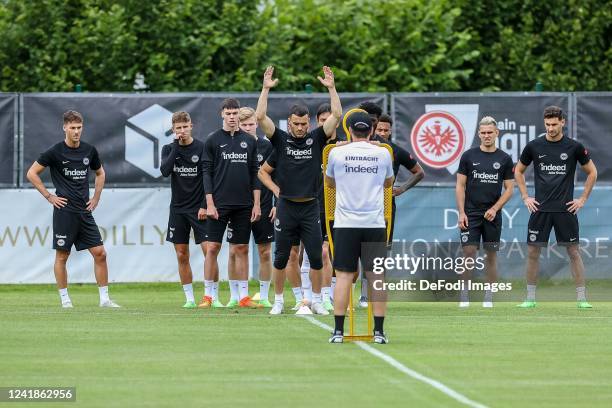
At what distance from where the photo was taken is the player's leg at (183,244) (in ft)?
59.3

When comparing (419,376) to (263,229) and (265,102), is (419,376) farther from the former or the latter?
(263,229)

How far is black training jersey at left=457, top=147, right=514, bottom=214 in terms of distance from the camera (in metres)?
18.2

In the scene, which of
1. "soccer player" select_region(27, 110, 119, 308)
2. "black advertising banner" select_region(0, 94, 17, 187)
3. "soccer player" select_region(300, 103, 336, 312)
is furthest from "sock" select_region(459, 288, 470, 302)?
"black advertising banner" select_region(0, 94, 17, 187)

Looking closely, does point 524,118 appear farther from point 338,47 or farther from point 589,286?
point 338,47

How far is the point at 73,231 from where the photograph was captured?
17672 millimetres

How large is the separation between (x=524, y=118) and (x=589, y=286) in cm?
279

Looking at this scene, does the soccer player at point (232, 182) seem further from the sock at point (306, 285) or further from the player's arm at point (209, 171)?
the sock at point (306, 285)

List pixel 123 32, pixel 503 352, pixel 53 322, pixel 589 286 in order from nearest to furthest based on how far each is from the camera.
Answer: pixel 503 352, pixel 53 322, pixel 589 286, pixel 123 32

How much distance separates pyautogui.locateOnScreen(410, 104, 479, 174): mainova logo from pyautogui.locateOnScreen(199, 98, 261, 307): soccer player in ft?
17.1

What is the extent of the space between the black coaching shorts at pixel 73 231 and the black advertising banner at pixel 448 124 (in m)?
6.11

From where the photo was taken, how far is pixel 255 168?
17.5m

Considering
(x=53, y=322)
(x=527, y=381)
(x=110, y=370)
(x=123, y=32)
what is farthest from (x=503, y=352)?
(x=123, y=32)

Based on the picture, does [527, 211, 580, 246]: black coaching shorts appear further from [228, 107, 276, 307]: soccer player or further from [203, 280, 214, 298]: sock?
Answer: [203, 280, 214, 298]: sock

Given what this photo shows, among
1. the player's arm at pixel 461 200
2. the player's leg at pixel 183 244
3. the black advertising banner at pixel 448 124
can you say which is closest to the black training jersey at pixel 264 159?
the player's leg at pixel 183 244
